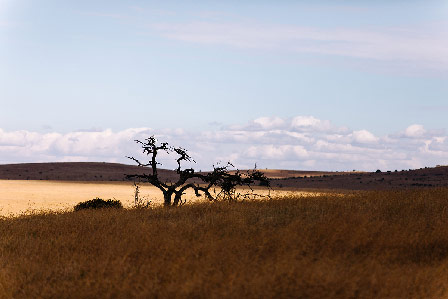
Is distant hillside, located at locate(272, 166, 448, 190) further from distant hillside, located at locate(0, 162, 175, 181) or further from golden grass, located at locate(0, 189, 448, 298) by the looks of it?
golden grass, located at locate(0, 189, 448, 298)

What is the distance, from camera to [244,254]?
374 inches

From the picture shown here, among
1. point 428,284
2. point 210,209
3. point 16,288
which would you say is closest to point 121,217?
point 210,209

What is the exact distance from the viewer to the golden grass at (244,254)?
7.82 meters

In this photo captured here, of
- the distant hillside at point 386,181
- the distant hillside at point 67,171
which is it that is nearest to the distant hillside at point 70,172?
the distant hillside at point 67,171

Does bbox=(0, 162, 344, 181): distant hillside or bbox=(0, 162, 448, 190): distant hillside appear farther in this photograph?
bbox=(0, 162, 344, 181): distant hillside

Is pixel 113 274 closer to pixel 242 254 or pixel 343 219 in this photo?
pixel 242 254

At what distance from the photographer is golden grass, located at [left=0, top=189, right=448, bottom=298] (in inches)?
308

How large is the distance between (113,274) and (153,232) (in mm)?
3112

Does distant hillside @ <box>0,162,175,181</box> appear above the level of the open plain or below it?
above

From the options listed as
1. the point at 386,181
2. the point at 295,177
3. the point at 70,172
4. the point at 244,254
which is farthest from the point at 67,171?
the point at 244,254

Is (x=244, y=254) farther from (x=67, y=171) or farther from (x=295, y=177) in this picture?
(x=67, y=171)

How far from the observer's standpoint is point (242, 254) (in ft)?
30.6

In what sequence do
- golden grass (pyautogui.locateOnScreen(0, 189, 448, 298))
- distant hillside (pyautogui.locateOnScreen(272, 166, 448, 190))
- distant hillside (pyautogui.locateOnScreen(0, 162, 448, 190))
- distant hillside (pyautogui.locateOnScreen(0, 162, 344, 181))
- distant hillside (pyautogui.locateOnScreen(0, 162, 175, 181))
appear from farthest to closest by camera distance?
1. distant hillside (pyautogui.locateOnScreen(0, 162, 344, 181))
2. distant hillside (pyautogui.locateOnScreen(0, 162, 175, 181))
3. distant hillside (pyautogui.locateOnScreen(0, 162, 448, 190))
4. distant hillside (pyautogui.locateOnScreen(272, 166, 448, 190))
5. golden grass (pyautogui.locateOnScreen(0, 189, 448, 298))

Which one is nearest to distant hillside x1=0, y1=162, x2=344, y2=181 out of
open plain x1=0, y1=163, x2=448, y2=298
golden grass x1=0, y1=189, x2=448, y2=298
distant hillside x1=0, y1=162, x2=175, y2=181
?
distant hillside x1=0, y1=162, x2=175, y2=181
